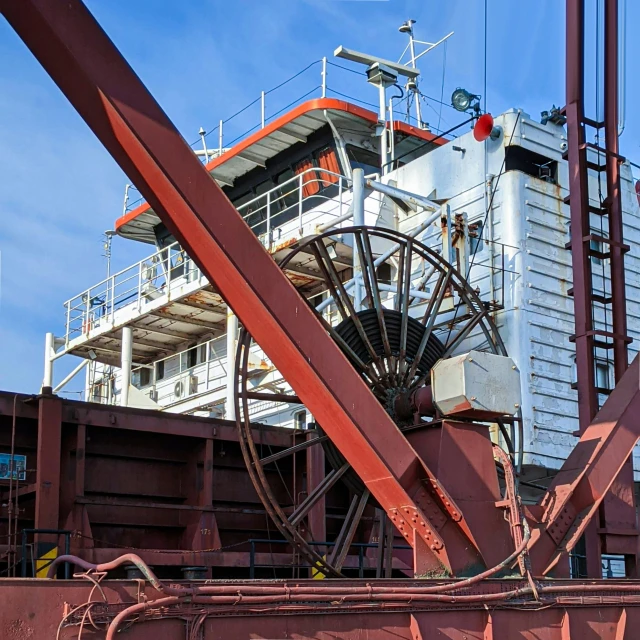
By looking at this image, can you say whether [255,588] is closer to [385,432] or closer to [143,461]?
[385,432]

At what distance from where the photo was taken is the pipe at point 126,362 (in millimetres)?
21531

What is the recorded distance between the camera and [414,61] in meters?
24.7

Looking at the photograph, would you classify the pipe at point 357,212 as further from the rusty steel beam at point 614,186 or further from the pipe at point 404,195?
the rusty steel beam at point 614,186

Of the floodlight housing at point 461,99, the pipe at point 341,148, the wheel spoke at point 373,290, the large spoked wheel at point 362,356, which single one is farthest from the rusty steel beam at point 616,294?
the pipe at point 341,148

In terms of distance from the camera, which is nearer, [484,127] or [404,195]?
[484,127]

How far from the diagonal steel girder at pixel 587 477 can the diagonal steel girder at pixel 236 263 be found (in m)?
1.13

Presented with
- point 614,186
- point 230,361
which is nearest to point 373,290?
point 614,186

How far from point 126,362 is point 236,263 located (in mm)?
15630

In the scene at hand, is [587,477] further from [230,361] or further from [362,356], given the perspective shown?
[230,361]

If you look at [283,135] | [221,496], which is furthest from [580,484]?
[283,135]

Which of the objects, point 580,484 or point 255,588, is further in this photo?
point 580,484

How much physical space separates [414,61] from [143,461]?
49.3 ft

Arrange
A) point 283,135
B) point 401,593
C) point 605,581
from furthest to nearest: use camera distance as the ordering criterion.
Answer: point 283,135, point 605,581, point 401,593

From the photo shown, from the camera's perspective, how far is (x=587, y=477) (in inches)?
368
